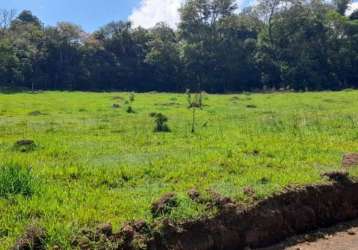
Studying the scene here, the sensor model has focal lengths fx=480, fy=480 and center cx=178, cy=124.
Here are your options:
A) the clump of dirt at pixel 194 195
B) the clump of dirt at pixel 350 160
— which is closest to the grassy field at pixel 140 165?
the clump of dirt at pixel 194 195

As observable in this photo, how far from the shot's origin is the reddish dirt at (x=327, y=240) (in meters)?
7.27

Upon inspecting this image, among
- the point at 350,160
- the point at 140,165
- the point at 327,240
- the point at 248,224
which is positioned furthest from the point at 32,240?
the point at 350,160

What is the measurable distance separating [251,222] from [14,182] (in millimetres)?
3750

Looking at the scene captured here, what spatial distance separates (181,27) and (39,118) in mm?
45457

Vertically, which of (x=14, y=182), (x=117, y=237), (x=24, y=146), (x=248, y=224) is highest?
(x=14, y=182)

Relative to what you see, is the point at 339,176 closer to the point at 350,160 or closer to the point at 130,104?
the point at 350,160

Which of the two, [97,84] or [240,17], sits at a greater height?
[240,17]

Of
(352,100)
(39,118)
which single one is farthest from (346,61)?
(39,118)

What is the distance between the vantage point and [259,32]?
6400 cm

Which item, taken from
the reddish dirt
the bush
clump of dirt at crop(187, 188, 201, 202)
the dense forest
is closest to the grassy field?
the bush

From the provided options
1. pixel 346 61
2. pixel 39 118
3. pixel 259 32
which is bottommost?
pixel 39 118

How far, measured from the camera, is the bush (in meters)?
7.40

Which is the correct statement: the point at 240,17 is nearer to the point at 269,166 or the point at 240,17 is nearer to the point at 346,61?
the point at 346,61

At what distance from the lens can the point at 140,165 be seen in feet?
31.9
